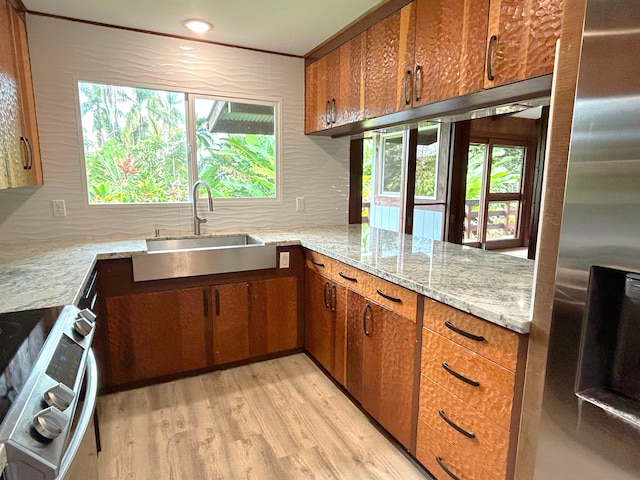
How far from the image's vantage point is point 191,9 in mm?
2127

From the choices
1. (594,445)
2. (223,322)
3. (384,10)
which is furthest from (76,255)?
(594,445)

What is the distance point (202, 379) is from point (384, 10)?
95.9 inches

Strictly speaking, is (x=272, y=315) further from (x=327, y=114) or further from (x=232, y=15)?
(x=232, y=15)

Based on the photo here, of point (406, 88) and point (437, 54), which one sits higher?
point (437, 54)

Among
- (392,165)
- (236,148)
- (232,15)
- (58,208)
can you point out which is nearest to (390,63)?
(232,15)

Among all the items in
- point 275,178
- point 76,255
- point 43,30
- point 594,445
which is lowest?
point 594,445

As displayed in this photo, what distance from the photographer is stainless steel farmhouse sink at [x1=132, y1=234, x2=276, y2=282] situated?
7.08 feet

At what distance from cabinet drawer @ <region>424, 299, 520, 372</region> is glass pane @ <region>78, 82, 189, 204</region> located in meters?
2.05

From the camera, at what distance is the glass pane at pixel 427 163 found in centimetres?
461

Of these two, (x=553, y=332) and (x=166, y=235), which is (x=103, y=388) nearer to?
(x=166, y=235)

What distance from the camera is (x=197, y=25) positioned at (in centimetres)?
235

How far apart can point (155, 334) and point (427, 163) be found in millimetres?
3719

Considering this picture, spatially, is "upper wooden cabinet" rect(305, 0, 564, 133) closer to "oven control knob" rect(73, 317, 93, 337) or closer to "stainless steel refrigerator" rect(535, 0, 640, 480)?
"stainless steel refrigerator" rect(535, 0, 640, 480)

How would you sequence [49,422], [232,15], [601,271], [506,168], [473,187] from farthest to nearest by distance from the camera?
[506,168]
[473,187]
[232,15]
[601,271]
[49,422]
